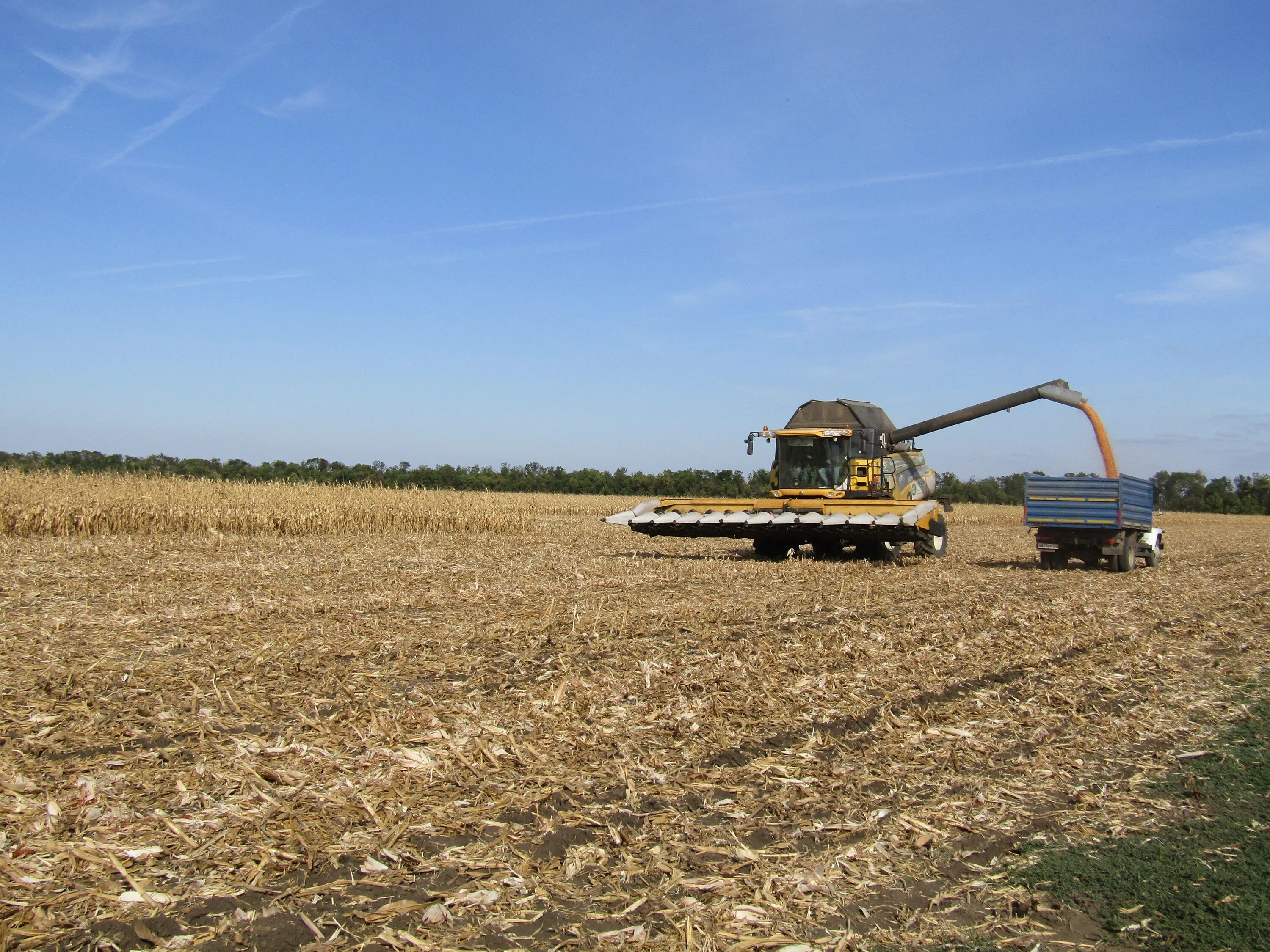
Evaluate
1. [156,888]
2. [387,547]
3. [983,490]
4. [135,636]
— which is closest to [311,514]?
[387,547]

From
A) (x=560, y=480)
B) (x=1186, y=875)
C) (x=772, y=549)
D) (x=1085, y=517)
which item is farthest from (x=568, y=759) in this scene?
(x=560, y=480)

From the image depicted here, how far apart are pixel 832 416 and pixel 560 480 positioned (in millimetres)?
43020

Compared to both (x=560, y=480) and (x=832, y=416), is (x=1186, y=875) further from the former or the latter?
(x=560, y=480)

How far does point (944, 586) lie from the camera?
39.0ft

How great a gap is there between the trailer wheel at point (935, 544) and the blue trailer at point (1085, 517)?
1.41 m

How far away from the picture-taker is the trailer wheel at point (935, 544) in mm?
15462

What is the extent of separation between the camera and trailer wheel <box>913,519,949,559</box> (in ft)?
50.7

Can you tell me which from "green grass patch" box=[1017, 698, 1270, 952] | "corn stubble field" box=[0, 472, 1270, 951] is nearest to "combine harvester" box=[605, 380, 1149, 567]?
"corn stubble field" box=[0, 472, 1270, 951]

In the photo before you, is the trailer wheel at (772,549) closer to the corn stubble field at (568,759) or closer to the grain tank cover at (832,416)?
the grain tank cover at (832,416)

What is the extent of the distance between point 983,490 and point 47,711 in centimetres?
6092

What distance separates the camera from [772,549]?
15.7 metres

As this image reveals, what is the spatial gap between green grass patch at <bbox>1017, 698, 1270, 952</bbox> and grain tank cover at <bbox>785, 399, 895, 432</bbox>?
12.6 metres

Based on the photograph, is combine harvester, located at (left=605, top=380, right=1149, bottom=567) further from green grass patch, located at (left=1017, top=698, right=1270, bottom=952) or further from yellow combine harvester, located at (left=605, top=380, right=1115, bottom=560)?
→ green grass patch, located at (left=1017, top=698, right=1270, bottom=952)

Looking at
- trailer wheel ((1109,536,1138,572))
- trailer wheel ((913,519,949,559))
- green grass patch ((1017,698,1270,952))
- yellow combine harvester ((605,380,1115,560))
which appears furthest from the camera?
trailer wheel ((913,519,949,559))
